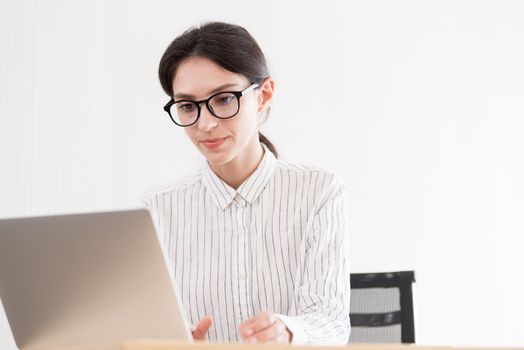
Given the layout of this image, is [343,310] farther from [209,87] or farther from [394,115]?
[394,115]

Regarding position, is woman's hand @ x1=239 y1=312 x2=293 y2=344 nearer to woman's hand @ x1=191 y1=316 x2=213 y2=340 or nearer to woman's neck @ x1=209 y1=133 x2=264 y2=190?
woman's hand @ x1=191 y1=316 x2=213 y2=340

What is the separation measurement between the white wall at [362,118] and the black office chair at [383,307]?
55.5 inches

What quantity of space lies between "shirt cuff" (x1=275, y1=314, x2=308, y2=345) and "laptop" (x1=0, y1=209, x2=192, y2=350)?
304 millimetres

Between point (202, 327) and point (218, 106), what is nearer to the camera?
point (202, 327)

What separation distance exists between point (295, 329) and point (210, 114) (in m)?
0.50

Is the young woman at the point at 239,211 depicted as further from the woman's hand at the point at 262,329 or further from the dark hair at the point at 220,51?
the woman's hand at the point at 262,329

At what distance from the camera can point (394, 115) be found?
3.27 metres

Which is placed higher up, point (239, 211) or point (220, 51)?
point (220, 51)

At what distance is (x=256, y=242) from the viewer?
1.62 metres

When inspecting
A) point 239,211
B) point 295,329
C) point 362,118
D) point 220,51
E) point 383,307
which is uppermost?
point 220,51

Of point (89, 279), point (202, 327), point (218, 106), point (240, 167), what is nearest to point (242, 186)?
point (240, 167)

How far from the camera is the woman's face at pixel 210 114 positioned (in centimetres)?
153

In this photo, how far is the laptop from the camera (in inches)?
35.1

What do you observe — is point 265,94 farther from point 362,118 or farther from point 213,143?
point 362,118
